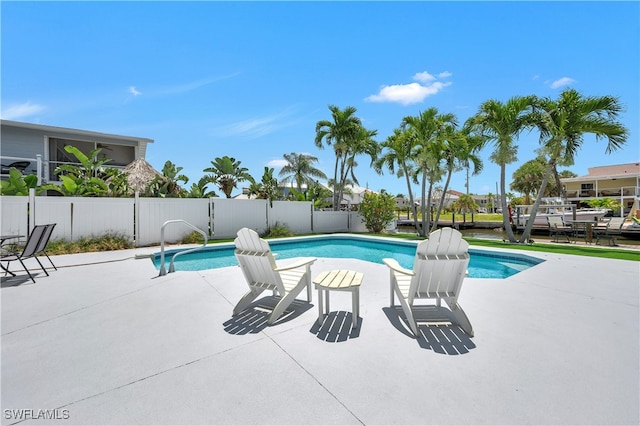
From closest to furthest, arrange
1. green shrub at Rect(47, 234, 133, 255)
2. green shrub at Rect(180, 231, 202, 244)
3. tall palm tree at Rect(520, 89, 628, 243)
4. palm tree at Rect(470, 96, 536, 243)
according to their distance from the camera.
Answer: green shrub at Rect(47, 234, 133, 255)
tall palm tree at Rect(520, 89, 628, 243)
palm tree at Rect(470, 96, 536, 243)
green shrub at Rect(180, 231, 202, 244)

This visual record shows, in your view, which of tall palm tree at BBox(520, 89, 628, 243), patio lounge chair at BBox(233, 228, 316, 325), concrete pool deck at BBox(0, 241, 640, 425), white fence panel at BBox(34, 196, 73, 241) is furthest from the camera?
tall palm tree at BBox(520, 89, 628, 243)

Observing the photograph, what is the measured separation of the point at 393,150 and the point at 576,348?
15499mm

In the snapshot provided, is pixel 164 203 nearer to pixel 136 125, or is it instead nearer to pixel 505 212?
pixel 136 125

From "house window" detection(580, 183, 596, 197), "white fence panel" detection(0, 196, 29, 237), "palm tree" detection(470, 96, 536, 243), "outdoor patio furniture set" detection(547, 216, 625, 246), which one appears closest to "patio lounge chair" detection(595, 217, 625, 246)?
"outdoor patio furniture set" detection(547, 216, 625, 246)

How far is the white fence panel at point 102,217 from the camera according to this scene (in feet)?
Answer: 34.2

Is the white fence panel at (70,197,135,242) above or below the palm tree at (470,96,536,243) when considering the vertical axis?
below

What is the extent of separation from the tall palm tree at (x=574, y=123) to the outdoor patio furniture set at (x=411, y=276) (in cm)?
1185

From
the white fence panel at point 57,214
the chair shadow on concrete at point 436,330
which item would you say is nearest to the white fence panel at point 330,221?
the white fence panel at point 57,214

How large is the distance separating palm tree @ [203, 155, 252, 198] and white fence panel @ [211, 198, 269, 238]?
2.63 meters

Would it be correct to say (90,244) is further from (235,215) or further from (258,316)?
(258,316)

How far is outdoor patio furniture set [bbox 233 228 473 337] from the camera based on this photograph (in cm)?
322

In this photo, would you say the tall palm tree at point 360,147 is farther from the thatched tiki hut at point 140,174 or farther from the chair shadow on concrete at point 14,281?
the chair shadow on concrete at point 14,281

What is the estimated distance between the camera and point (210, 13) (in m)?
8.44

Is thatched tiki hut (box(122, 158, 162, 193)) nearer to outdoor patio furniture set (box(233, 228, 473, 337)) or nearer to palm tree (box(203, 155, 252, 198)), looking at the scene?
palm tree (box(203, 155, 252, 198))
